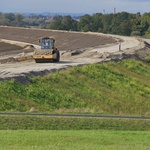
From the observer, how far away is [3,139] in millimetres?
13812

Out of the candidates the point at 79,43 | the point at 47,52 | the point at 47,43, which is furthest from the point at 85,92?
the point at 79,43

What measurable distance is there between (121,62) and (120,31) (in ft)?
324

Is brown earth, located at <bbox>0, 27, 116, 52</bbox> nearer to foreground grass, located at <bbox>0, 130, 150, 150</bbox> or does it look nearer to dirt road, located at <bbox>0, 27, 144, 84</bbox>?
dirt road, located at <bbox>0, 27, 144, 84</bbox>

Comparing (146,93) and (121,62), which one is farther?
(121,62)

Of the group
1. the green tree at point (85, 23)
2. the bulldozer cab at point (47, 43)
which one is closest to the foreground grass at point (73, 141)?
the bulldozer cab at point (47, 43)

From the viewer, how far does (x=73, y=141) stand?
14031 mm

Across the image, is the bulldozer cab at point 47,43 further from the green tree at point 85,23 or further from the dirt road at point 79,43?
the green tree at point 85,23

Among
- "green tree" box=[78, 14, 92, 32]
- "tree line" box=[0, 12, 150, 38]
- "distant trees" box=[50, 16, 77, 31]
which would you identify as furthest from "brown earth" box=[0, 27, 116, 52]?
"green tree" box=[78, 14, 92, 32]

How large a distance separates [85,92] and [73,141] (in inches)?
704

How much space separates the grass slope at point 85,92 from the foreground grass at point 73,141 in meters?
6.03

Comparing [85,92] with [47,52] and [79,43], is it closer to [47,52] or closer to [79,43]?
[47,52]

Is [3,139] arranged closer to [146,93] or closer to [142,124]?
[142,124]

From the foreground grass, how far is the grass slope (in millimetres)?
6032

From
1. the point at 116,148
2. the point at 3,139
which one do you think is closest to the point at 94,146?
the point at 116,148
